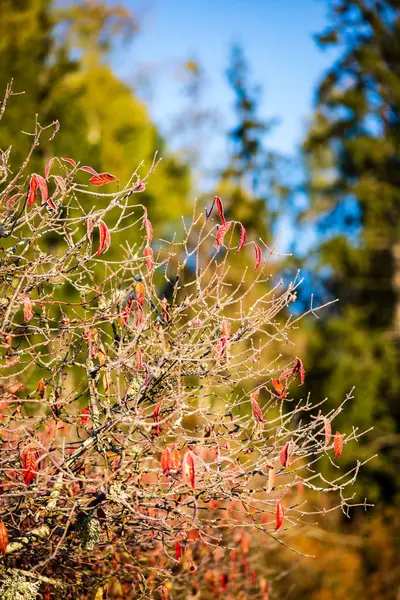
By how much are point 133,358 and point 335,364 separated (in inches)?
482

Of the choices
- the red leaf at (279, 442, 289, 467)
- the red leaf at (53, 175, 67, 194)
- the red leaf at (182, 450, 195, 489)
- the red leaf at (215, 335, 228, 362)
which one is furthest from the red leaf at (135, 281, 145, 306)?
the red leaf at (279, 442, 289, 467)

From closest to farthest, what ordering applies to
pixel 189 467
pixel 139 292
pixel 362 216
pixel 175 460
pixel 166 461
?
pixel 189 467 < pixel 166 461 < pixel 175 460 < pixel 139 292 < pixel 362 216

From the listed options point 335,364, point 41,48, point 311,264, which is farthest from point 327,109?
point 41,48

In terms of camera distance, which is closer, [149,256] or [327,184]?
[149,256]

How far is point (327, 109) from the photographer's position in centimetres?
1652

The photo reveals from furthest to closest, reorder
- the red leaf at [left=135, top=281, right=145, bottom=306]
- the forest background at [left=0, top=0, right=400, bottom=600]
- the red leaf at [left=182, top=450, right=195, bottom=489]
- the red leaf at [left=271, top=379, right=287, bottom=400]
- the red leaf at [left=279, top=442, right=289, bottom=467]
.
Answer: the forest background at [left=0, top=0, right=400, bottom=600], the red leaf at [left=271, top=379, right=287, bottom=400], the red leaf at [left=135, top=281, right=145, bottom=306], the red leaf at [left=279, top=442, right=289, bottom=467], the red leaf at [left=182, top=450, right=195, bottom=489]

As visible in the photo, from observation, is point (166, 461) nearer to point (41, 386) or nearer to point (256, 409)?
point (256, 409)

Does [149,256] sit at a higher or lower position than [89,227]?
lower

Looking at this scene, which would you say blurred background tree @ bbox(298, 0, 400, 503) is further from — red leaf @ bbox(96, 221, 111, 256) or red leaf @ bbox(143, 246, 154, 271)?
red leaf @ bbox(96, 221, 111, 256)

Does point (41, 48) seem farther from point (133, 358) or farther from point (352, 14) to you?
point (133, 358)

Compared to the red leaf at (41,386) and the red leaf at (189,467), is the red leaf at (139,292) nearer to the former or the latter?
the red leaf at (41,386)

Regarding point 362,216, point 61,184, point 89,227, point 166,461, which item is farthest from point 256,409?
point 362,216

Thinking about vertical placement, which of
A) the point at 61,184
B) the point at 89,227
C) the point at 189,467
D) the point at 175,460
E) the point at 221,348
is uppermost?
the point at 61,184

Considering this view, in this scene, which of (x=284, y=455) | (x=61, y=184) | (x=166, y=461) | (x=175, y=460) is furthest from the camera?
(x=61, y=184)
